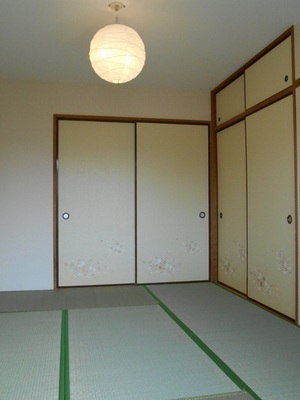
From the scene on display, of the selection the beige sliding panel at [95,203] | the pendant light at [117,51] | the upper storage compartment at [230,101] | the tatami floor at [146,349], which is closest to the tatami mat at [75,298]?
the tatami floor at [146,349]

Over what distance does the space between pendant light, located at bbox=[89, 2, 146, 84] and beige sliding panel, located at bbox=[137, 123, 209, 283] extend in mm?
1991

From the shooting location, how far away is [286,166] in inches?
120

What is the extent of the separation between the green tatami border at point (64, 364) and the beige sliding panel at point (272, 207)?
1.92 m

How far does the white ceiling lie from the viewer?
263 centimetres

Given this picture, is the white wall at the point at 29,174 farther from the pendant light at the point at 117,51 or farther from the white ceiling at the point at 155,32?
the pendant light at the point at 117,51

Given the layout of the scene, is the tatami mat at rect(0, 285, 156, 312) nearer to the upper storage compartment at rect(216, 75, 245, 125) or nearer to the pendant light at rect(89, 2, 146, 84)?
the pendant light at rect(89, 2, 146, 84)

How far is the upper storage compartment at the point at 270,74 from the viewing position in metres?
3.03

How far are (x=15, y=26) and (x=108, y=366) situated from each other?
2.78 m

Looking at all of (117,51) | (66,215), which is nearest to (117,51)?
(117,51)

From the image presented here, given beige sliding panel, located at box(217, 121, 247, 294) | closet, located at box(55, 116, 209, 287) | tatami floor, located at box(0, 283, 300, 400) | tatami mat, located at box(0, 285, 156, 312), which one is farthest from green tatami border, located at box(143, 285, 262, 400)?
closet, located at box(55, 116, 209, 287)

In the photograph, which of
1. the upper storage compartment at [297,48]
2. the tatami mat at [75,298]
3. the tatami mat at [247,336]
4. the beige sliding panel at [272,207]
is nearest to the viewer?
the tatami mat at [247,336]

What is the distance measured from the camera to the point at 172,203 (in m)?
4.51

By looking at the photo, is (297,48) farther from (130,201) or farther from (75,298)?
(75,298)

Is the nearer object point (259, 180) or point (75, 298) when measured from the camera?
point (259, 180)
